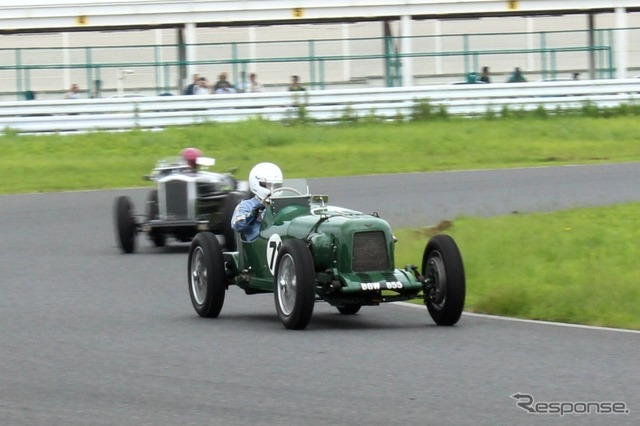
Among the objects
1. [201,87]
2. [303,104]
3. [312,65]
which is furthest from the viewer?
[312,65]

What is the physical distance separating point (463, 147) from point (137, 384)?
19785 millimetres

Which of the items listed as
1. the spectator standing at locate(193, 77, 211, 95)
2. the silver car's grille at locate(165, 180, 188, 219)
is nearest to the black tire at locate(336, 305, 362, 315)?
the silver car's grille at locate(165, 180, 188, 219)

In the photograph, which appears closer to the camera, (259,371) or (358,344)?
(259,371)

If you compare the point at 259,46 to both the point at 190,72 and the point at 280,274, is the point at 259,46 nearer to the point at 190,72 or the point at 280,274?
the point at 190,72

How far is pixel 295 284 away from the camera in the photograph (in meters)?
9.53

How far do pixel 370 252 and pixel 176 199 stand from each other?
262 inches

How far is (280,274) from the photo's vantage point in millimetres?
9852

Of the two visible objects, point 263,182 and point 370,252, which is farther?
point 263,182

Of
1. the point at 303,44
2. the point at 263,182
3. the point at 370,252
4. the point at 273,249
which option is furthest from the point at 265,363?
the point at 303,44

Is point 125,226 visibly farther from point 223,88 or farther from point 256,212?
point 223,88

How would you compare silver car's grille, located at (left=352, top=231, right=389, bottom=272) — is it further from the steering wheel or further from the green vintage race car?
the steering wheel

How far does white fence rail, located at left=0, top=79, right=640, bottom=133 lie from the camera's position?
28094 millimetres

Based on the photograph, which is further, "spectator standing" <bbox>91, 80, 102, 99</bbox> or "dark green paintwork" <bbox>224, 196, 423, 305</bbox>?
"spectator standing" <bbox>91, 80, 102, 99</bbox>

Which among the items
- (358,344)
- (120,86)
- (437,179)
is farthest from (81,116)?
(358,344)
